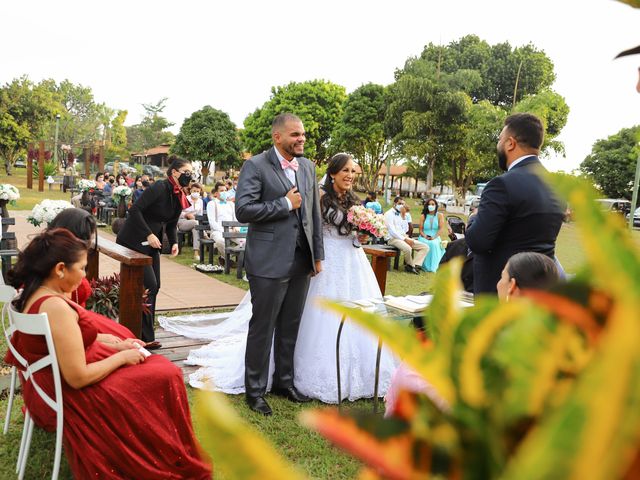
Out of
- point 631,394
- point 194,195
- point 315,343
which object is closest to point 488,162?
point 194,195

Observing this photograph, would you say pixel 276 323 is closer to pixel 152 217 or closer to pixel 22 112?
pixel 152 217

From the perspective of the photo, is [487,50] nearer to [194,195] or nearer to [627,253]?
[194,195]

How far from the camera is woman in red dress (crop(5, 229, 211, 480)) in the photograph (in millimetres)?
2809

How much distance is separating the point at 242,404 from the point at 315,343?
0.81m

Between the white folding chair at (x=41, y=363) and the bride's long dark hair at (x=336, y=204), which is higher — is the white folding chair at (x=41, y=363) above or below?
below

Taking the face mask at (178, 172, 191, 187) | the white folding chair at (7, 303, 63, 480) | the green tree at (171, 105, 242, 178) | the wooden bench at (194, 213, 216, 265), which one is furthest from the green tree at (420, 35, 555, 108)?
the white folding chair at (7, 303, 63, 480)

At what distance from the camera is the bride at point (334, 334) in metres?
4.66

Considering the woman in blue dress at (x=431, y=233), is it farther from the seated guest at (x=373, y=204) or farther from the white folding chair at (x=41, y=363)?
the white folding chair at (x=41, y=363)

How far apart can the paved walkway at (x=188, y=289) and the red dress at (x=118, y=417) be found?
4.39 metres

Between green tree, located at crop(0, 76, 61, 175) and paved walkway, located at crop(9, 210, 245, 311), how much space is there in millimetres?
32322

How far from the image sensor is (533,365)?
40 cm

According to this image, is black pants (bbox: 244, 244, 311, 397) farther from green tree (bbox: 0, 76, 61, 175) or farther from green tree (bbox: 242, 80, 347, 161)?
green tree (bbox: 242, 80, 347, 161)

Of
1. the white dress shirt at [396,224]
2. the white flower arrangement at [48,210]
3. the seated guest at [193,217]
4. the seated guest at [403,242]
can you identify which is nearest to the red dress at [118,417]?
the white flower arrangement at [48,210]

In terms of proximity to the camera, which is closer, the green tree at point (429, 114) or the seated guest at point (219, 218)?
the seated guest at point (219, 218)
